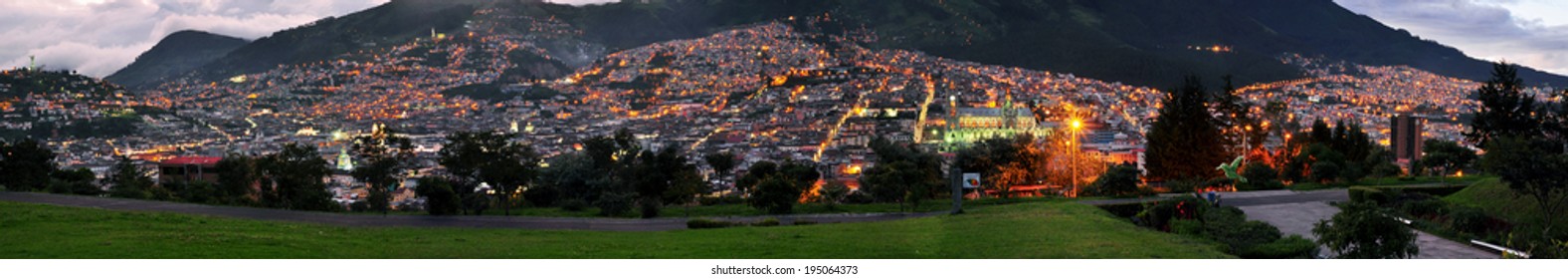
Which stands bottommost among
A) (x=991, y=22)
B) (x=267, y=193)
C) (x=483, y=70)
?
(x=267, y=193)

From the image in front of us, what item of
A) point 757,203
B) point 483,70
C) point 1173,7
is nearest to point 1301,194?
point 757,203

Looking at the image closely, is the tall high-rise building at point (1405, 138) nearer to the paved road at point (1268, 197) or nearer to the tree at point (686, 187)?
the paved road at point (1268, 197)

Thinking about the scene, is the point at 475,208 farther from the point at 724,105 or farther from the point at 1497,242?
the point at 724,105

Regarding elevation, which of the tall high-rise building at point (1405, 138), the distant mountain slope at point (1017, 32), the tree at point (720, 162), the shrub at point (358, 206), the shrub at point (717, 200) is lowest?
the shrub at point (717, 200)

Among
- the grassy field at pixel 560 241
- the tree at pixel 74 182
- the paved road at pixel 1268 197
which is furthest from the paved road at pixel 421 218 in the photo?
the paved road at pixel 1268 197

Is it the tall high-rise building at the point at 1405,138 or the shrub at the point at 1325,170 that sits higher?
the tall high-rise building at the point at 1405,138

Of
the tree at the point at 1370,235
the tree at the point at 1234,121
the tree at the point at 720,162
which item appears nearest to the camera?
the tree at the point at 1370,235

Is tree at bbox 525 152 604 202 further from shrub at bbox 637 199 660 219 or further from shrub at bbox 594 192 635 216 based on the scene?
shrub at bbox 637 199 660 219
